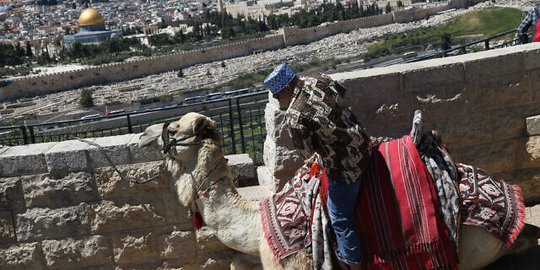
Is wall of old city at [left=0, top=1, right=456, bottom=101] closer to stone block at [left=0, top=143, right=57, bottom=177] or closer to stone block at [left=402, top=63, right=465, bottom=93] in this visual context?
stone block at [left=0, top=143, right=57, bottom=177]

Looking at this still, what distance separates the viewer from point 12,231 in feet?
14.7

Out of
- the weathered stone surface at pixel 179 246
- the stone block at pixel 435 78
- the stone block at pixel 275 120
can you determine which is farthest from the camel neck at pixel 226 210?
the stone block at pixel 435 78

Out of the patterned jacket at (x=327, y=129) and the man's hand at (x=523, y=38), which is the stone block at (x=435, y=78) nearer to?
the patterned jacket at (x=327, y=129)

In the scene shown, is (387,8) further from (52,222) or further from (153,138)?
(153,138)

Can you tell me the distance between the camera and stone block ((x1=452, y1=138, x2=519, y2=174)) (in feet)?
15.5

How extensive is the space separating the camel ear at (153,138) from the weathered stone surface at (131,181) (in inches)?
25.8

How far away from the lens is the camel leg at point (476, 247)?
3.30m

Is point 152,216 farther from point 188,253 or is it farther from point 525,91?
point 525,91

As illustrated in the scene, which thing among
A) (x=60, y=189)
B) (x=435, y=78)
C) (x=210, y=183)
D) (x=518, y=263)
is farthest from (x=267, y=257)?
(x=435, y=78)

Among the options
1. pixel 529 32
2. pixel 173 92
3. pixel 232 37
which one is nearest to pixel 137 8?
pixel 232 37

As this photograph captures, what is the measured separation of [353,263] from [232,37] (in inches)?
3385

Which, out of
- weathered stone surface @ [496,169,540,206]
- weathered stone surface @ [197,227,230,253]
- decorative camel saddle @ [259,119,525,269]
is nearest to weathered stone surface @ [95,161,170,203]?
weathered stone surface @ [197,227,230,253]

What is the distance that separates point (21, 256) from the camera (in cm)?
452

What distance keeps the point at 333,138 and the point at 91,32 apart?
310ft
